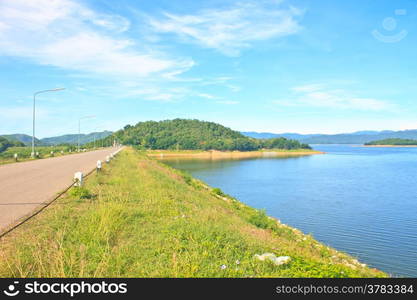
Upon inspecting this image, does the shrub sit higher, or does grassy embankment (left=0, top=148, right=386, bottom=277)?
grassy embankment (left=0, top=148, right=386, bottom=277)

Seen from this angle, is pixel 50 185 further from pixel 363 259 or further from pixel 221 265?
pixel 363 259

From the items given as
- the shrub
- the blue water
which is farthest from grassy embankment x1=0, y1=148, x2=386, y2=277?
the blue water

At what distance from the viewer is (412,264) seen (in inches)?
542

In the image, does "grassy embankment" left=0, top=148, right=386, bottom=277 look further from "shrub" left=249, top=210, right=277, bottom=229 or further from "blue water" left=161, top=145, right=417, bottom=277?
"blue water" left=161, top=145, right=417, bottom=277

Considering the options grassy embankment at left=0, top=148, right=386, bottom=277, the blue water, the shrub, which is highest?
grassy embankment at left=0, top=148, right=386, bottom=277

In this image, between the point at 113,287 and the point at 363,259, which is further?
the point at 363,259

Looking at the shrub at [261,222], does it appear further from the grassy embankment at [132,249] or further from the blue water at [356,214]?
the grassy embankment at [132,249]

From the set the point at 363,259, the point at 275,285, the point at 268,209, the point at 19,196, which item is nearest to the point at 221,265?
the point at 275,285

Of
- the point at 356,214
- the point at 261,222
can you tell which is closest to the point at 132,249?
the point at 261,222

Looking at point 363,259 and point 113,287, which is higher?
point 113,287

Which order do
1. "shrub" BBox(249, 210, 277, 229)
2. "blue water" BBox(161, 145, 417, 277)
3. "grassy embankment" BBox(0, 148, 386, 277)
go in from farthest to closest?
"blue water" BBox(161, 145, 417, 277) < "shrub" BBox(249, 210, 277, 229) < "grassy embankment" BBox(0, 148, 386, 277)

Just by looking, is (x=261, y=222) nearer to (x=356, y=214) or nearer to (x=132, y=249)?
(x=132, y=249)

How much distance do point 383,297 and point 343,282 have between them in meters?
0.57

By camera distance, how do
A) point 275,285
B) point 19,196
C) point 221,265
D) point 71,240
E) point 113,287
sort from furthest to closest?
point 19,196 → point 71,240 → point 221,265 → point 275,285 → point 113,287
